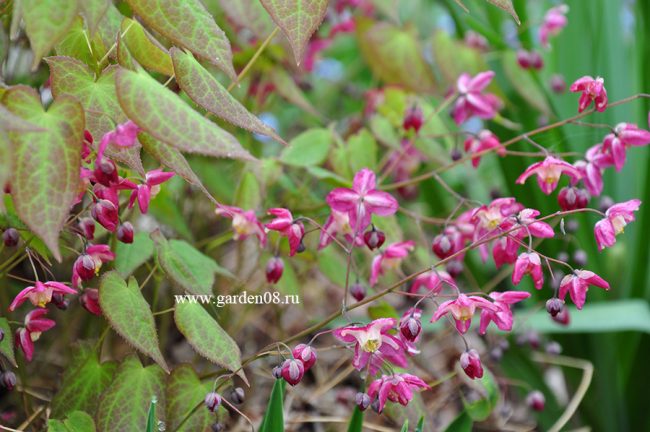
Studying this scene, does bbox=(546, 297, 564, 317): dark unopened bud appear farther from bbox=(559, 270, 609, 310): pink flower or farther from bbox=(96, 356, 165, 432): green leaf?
bbox=(96, 356, 165, 432): green leaf

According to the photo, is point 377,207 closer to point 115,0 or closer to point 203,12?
point 203,12

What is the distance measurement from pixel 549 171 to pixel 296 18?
400 mm

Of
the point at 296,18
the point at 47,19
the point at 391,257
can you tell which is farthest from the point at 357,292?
the point at 47,19

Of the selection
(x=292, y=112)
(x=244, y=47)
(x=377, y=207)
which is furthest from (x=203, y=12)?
(x=292, y=112)

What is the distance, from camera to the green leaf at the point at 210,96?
735 millimetres

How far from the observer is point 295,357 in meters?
0.85

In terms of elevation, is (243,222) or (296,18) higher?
(296,18)

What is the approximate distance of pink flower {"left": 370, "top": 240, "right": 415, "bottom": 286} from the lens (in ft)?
3.48

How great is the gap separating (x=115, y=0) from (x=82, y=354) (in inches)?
20.2

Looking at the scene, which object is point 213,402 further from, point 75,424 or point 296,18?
point 296,18

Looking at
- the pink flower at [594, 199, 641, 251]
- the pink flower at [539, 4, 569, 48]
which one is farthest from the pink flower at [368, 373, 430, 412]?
the pink flower at [539, 4, 569, 48]

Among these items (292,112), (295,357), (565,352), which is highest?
(295,357)

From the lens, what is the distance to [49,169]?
0.64m

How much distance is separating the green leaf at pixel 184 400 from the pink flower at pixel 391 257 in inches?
10.5
